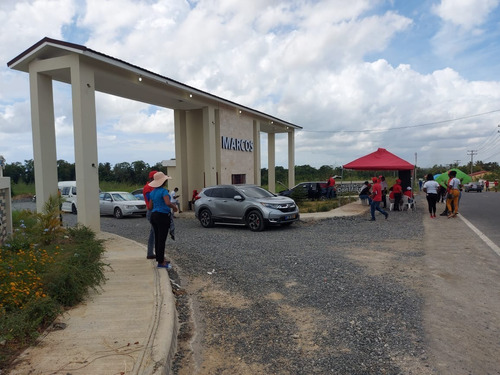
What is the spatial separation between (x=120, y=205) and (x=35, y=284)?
588 inches

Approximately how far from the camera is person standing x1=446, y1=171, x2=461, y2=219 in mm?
15352

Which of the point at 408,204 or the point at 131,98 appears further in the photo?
the point at 408,204

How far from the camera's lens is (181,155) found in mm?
21016

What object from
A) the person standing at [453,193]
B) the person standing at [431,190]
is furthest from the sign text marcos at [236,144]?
the person standing at [453,193]

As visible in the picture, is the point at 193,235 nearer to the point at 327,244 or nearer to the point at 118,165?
the point at 327,244

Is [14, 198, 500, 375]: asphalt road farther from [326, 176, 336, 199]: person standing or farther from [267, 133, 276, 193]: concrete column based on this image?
[267, 133, 276, 193]: concrete column

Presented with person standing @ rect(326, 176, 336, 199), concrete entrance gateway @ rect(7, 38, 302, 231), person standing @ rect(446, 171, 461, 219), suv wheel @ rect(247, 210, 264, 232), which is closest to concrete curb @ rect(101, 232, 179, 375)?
concrete entrance gateway @ rect(7, 38, 302, 231)

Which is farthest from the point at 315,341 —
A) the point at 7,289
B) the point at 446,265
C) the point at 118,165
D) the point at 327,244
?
the point at 118,165

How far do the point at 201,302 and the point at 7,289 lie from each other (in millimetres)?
2523

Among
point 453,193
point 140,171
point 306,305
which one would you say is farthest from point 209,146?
point 140,171

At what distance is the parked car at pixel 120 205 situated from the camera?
770 inches

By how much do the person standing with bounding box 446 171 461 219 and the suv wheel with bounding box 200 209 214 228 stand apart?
9.00 meters

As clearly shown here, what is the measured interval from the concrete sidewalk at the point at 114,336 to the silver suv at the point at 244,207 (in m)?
6.98

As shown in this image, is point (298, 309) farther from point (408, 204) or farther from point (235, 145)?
point (235, 145)
